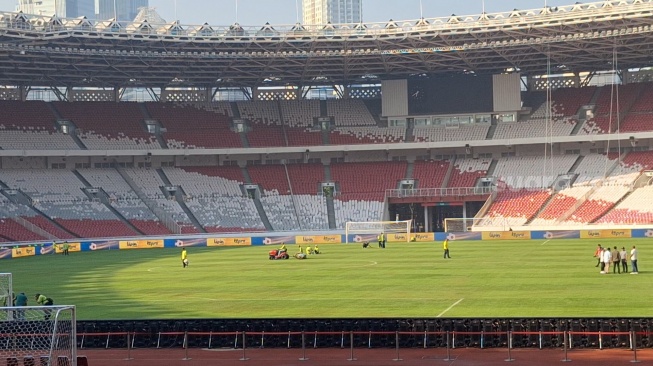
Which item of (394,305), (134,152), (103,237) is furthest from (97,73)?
(394,305)

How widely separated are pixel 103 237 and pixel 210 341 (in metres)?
58.5

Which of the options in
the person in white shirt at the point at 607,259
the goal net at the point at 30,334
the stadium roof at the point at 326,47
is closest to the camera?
the goal net at the point at 30,334

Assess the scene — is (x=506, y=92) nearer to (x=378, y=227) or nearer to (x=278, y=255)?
(x=378, y=227)

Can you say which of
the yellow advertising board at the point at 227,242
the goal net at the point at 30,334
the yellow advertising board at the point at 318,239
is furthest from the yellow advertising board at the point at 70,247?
the goal net at the point at 30,334

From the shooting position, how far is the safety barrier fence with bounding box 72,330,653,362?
2789 centimetres

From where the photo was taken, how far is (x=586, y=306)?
3472cm

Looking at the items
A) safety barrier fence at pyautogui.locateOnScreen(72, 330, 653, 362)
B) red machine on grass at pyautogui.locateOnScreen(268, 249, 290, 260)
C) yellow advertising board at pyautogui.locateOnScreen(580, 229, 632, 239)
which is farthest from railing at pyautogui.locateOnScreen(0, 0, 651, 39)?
safety barrier fence at pyautogui.locateOnScreen(72, 330, 653, 362)

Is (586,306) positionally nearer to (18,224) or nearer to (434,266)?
(434,266)

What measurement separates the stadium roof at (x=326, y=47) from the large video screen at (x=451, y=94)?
151 cm

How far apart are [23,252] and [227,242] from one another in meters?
16.8

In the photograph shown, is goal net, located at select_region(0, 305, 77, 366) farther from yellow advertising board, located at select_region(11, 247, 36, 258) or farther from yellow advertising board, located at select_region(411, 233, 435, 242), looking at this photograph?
yellow advertising board, located at select_region(411, 233, 435, 242)

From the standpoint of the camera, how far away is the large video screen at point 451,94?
3937 inches

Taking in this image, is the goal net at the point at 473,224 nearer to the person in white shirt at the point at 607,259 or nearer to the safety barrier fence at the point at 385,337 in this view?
the person in white shirt at the point at 607,259

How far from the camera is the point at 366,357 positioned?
28281 mm
